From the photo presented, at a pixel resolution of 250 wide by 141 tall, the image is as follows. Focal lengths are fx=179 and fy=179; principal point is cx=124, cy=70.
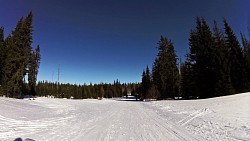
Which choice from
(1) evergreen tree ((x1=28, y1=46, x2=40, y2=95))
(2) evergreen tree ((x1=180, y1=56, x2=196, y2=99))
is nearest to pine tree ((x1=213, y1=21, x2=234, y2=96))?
(2) evergreen tree ((x1=180, y1=56, x2=196, y2=99))

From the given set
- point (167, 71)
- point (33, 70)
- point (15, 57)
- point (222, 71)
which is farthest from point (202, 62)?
point (33, 70)

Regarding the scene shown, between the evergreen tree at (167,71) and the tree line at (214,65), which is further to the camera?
the evergreen tree at (167,71)

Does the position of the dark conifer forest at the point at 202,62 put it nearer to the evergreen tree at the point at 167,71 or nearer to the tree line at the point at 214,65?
the tree line at the point at 214,65

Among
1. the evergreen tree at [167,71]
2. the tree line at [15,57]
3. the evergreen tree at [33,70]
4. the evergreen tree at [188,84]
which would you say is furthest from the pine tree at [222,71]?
the evergreen tree at [33,70]

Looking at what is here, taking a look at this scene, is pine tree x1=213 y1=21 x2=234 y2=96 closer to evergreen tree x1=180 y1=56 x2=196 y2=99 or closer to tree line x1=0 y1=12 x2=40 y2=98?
evergreen tree x1=180 y1=56 x2=196 y2=99

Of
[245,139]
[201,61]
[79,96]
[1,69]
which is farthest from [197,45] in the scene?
[79,96]

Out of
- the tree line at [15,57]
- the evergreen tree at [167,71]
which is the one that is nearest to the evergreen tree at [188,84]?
the evergreen tree at [167,71]

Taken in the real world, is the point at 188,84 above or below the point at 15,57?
below

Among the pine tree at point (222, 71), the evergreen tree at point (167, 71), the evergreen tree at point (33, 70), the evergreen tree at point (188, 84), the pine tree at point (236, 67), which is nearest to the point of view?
the pine tree at point (222, 71)

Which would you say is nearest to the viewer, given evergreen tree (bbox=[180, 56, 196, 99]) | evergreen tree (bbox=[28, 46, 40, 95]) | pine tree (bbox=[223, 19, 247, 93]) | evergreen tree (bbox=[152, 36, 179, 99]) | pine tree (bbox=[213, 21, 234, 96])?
pine tree (bbox=[213, 21, 234, 96])

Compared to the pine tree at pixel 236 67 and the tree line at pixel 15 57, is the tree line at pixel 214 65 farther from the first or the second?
the tree line at pixel 15 57

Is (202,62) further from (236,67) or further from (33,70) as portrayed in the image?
(33,70)

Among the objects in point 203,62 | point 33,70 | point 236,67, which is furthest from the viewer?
point 33,70

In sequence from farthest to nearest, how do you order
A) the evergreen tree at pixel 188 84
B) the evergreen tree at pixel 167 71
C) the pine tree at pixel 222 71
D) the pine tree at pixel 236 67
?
the evergreen tree at pixel 167 71 < the evergreen tree at pixel 188 84 < the pine tree at pixel 236 67 < the pine tree at pixel 222 71
